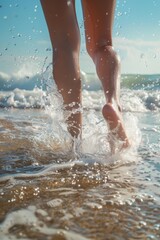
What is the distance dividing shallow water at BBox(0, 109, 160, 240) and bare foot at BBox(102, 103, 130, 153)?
74mm

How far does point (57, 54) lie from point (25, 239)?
1.24 m

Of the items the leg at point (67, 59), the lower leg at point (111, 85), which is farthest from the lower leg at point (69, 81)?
the lower leg at point (111, 85)

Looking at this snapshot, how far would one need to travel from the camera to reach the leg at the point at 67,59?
191cm

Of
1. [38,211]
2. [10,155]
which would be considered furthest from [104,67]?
[38,211]

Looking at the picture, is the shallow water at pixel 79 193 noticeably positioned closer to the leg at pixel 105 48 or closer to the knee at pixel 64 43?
the leg at pixel 105 48

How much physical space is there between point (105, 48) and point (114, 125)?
0.49m

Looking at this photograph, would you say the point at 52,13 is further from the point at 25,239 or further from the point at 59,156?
the point at 25,239

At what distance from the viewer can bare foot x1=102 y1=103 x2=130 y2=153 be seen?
6.09 feet

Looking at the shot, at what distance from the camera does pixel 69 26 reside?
6.32ft

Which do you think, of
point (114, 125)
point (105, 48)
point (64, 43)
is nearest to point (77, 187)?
point (114, 125)

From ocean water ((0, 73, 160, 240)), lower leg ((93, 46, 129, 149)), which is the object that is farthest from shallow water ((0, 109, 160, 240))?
lower leg ((93, 46, 129, 149))

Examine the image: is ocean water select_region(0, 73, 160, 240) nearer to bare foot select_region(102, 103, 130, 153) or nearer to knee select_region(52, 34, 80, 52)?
bare foot select_region(102, 103, 130, 153)

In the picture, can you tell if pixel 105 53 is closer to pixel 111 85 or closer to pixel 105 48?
pixel 105 48

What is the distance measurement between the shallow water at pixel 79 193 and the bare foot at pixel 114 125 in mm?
74
